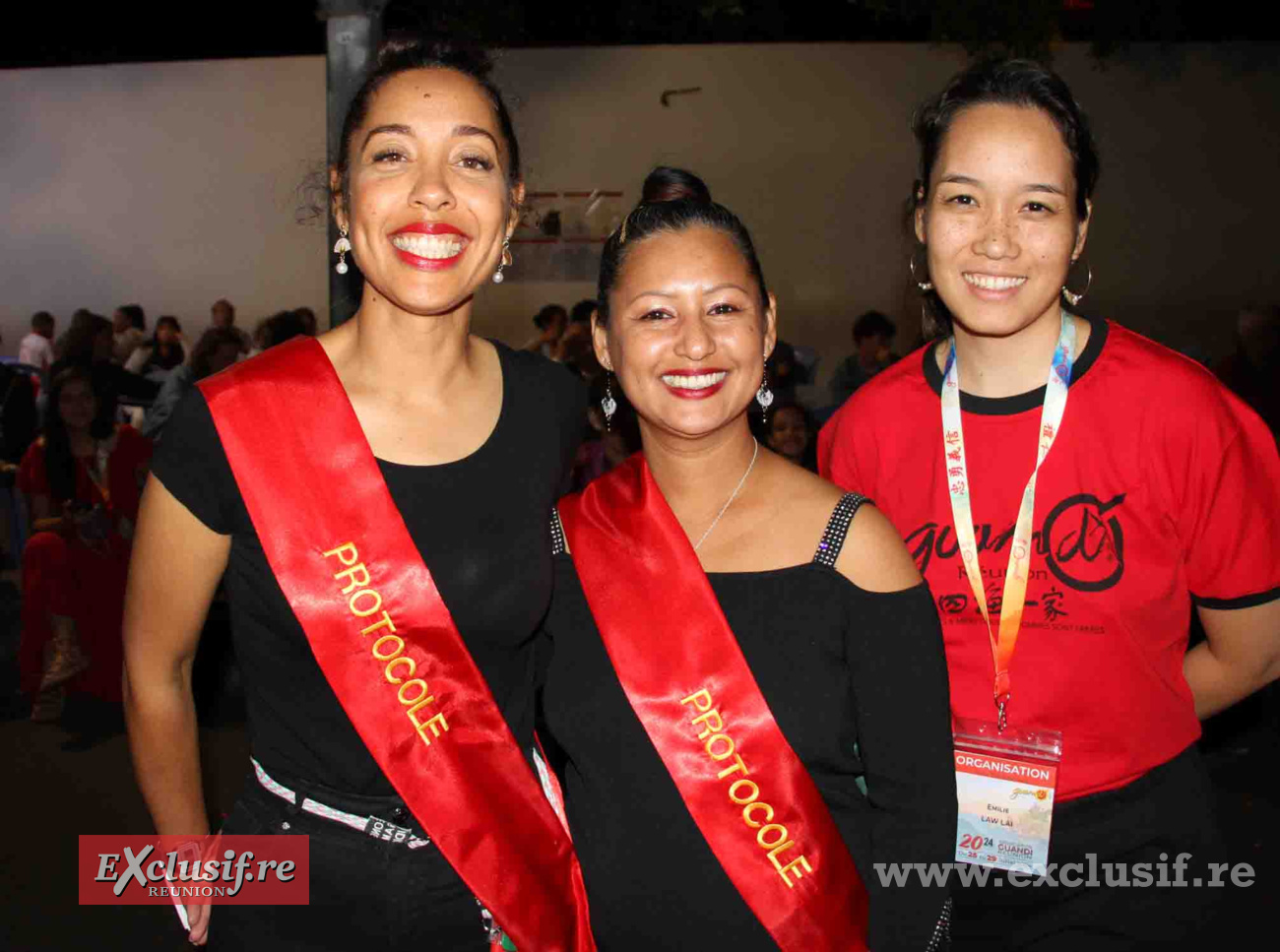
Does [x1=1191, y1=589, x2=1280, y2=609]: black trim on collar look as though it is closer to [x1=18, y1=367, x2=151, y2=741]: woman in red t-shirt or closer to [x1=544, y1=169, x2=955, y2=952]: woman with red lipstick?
[x1=544, y1=169, x2=955, y2=952]: woman with red lipstick

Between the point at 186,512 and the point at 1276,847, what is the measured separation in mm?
3590

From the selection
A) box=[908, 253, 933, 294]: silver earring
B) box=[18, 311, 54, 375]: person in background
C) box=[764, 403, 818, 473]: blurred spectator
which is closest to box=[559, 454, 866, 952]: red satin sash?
box=[908, 253, 933, 294]: silver earring

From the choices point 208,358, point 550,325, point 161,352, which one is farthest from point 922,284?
point 161,352

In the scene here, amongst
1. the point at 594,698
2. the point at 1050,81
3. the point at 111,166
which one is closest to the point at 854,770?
the point at 594,698

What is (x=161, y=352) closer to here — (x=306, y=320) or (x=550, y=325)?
(x=306, y=320)

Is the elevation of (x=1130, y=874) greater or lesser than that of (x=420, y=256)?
lesser

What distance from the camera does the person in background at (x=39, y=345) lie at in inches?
346

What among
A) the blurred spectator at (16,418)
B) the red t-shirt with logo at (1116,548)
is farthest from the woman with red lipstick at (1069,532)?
the blurred spectator at (16,418)

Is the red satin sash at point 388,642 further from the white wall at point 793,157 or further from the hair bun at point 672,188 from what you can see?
the white wall at point 793,157

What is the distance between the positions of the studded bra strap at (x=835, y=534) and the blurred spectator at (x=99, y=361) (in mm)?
4896

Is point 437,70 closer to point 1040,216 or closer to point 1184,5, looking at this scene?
point 1040,216

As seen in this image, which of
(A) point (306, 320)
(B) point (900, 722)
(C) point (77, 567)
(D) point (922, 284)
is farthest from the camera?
(A) point (306, 320)

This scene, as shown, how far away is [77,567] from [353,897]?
4037 mm

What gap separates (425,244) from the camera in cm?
171
